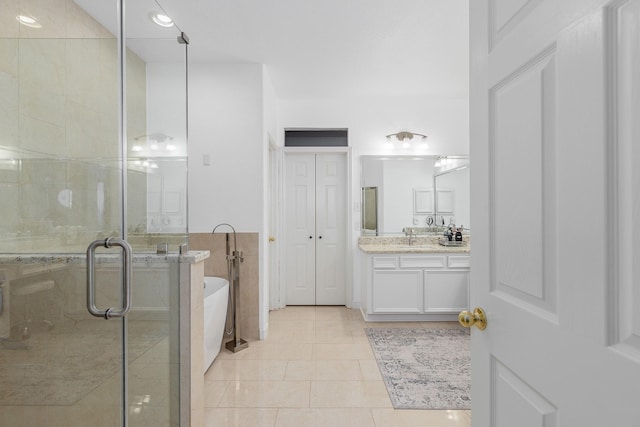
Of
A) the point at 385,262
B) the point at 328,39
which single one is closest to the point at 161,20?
the point at 328,39

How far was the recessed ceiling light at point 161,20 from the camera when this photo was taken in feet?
5.46

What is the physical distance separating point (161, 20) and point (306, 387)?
2.39 m

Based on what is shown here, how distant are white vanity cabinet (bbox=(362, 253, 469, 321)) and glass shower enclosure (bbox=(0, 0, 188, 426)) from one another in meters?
2.54

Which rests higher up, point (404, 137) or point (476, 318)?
point (404, 137)

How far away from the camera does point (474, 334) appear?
1056 millimetres

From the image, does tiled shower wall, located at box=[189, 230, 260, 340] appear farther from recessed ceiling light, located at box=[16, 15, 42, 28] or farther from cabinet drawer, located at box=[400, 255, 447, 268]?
recessed ceiling light, located at box=[16, 15, 42, 28]

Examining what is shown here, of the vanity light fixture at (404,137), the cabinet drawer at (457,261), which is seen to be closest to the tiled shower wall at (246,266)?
the cabinet drawer at (457,261)

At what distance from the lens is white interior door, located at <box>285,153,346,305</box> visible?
4.57 meters

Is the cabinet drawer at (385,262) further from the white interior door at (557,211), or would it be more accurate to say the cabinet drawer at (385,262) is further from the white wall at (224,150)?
the white interior door at (557,211)

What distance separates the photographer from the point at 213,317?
2693mm

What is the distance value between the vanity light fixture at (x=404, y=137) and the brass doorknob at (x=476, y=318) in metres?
3.69

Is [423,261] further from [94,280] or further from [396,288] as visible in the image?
[94,280]

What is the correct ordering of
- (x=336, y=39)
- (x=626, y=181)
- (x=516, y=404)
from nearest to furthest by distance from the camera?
(x=626, y=181)
(x=516, y=404)
(x=336, y=39)

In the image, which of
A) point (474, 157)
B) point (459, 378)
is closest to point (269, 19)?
point (474, 157)
